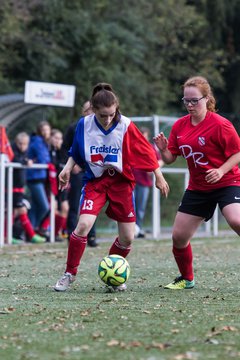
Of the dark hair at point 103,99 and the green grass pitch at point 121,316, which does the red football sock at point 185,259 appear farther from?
the dark hair at point 103,99

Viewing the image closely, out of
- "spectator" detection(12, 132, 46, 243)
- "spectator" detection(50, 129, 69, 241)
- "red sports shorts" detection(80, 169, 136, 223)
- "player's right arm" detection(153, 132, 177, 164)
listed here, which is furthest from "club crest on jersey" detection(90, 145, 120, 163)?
"spectator" detection(50, 129, 69, 241)

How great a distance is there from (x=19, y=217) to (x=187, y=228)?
8.20 m

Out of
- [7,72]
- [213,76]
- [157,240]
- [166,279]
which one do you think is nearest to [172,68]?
[213,76]

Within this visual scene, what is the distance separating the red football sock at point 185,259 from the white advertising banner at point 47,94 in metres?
9.00

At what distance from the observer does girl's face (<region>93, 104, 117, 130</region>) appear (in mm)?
Result: 9266

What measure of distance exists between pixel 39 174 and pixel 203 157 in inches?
342

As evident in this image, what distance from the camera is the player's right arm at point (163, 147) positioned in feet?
31.0

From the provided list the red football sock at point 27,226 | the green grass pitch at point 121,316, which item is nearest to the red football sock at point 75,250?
the green grass pitch at point 121,316

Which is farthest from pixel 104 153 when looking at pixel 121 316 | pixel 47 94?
pixel 47 94

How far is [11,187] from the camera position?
16688mm

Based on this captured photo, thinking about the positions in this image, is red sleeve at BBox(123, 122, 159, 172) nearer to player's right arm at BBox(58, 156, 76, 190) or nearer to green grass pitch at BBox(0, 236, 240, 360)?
player's right arm at BBox(58, 156, 76, 190)

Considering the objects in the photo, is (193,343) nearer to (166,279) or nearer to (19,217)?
(166,279)

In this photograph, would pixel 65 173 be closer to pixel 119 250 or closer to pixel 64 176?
pixel 64 176

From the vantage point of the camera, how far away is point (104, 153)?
376 inches
